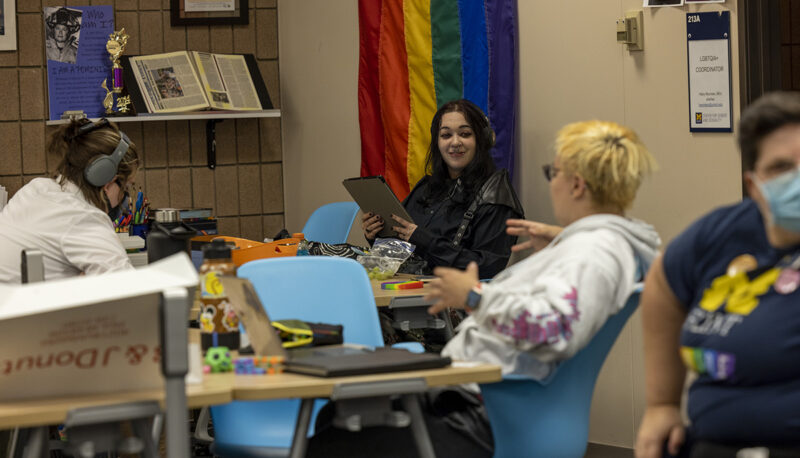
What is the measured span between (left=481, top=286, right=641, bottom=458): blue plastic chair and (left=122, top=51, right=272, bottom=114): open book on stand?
10.6 ft

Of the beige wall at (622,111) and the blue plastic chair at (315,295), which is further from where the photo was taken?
the beige wall at (622,111)

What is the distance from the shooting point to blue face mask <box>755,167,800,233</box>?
1.37m

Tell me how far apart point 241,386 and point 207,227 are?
3.19 metres

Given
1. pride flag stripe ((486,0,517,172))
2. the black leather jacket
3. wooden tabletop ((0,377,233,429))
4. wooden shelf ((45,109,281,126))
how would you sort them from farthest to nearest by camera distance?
1. wooden shelf ((45,109,281,126))
2. pride flag stripe ((486,0,517,172))
3. the black leather jacket
4. wooden tabletop ((0,377,233,429))

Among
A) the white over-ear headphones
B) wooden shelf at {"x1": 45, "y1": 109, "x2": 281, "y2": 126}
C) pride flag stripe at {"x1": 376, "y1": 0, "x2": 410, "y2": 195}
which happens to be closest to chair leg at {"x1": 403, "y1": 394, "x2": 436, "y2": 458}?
the white over-ear headphones

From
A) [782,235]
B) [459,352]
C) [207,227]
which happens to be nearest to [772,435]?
[782,235]

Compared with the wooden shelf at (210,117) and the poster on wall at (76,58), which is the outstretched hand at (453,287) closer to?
the wooden shelf at (210,117)

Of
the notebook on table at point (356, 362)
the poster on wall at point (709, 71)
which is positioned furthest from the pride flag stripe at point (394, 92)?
the notebook on table at point (356, 362)

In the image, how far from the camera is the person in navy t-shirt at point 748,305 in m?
1.41

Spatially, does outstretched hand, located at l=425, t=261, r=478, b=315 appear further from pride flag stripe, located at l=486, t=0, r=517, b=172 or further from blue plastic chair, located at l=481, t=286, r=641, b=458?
pride flag stripe, located at l=486, t=0, r=517, b=172

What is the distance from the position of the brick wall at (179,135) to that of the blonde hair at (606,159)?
11.4 ft

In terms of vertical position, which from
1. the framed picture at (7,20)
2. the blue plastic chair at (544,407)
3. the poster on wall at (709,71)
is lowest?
the blue plastic chair at (544,407)

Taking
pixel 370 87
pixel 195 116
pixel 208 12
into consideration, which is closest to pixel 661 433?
pixel 370 87

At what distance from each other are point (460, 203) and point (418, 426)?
1965 millimetres
